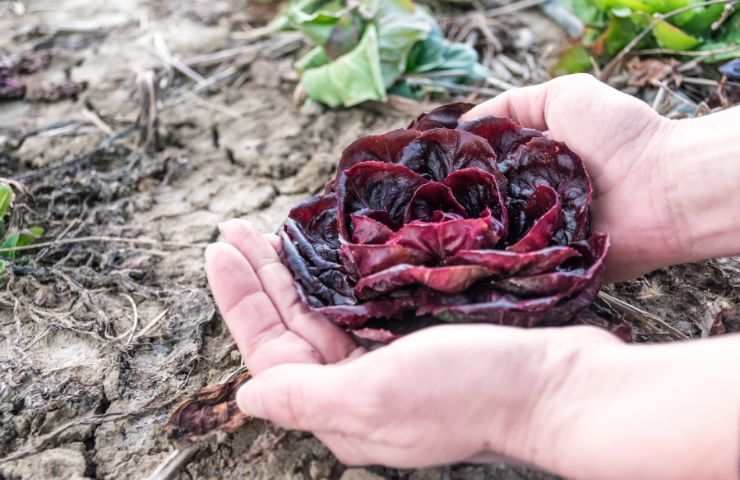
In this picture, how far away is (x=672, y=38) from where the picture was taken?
160 inches

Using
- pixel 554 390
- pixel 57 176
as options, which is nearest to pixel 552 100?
pixel 554 390

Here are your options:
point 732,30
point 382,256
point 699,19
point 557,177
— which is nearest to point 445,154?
point 557,177

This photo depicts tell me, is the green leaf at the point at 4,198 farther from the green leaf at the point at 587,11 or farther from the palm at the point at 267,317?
the green leaf at the point at 587,11

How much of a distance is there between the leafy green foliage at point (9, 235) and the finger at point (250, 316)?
1330mm

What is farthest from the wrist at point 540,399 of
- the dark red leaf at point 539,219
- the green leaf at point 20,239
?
the green leaf at point 20,239

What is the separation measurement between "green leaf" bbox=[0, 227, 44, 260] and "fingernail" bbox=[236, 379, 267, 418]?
1.75 m

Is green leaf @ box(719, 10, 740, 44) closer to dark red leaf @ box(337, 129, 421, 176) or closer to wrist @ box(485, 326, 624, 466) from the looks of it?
dark red leaf @ box(337, 129, 421, 176)

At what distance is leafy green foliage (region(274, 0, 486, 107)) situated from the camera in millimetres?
4223

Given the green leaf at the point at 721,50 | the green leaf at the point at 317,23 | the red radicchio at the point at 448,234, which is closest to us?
the red radicchio at the point at 448,234

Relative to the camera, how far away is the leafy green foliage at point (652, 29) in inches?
159

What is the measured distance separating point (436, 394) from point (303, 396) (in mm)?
358

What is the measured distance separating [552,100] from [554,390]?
1.22 meters

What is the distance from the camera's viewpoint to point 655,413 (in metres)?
1.79

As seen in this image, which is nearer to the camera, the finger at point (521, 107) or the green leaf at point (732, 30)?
the finger at point (521, 107)
